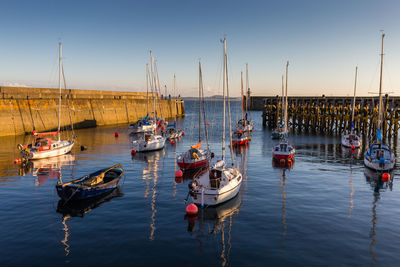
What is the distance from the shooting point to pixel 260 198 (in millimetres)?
22125

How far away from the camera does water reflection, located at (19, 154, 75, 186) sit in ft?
91.6

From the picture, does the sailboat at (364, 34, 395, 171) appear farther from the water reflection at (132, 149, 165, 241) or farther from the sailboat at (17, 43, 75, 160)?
the sailboat at (17, 43, 75, 160)

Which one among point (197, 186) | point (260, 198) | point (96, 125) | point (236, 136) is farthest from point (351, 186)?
point (96, 125)

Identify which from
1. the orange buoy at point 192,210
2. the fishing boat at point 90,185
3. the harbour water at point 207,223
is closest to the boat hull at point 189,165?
the harbour water at point 207,223

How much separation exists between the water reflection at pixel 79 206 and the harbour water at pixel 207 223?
7cm

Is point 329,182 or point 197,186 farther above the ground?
point 197,186

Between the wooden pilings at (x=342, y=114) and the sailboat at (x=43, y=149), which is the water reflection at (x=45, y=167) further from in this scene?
the wooden pilings at (x=342, y=114)

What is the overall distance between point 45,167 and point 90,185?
12.9m

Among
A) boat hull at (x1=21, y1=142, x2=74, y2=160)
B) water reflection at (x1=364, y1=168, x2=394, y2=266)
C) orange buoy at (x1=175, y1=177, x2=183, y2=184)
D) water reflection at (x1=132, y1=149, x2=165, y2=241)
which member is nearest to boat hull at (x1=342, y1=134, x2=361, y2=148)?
water reflection at (x1=364, y1=168, x2=394, y2=266)

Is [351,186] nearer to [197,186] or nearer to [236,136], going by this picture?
[197,186]

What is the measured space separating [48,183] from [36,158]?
11516mm

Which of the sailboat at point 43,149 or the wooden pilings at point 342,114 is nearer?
the sailboat at point 43,149

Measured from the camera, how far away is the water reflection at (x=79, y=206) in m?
18.5

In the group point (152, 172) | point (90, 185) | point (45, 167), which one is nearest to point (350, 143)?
point (152, 172)
